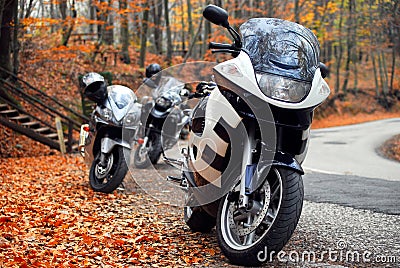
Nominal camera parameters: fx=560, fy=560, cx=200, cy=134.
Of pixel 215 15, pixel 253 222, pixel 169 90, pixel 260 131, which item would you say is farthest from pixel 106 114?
pixel 253 222

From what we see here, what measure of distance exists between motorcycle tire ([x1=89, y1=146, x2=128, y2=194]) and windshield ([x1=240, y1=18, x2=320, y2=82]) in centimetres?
401

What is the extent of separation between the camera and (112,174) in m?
8.70

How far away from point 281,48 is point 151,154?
749 centimetres

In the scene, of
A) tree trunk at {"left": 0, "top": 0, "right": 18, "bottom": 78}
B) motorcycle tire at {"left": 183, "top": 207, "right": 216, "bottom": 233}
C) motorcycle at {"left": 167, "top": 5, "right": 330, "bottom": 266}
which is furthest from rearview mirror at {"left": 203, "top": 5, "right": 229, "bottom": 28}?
tree trunk at {"left": 0, "top": 0, "right": 18, "bottom": 78}

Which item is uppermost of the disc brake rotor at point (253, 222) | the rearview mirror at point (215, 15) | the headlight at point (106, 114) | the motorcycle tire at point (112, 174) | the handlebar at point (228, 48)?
the rearview mirror at point (215, 15)

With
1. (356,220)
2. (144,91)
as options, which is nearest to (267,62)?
(356,220)

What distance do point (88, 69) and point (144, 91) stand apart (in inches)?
679

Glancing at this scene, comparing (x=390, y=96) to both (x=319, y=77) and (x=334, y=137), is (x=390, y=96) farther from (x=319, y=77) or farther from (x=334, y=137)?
(x=319, y=77)

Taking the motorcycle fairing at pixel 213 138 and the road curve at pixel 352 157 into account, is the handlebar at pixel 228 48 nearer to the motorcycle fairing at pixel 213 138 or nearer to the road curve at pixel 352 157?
the motorcycle fairing at pixel 213 138

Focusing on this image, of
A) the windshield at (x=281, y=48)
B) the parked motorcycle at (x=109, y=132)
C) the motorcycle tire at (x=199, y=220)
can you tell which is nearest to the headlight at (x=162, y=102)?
the parked motorcycle at (x=109, y=132)

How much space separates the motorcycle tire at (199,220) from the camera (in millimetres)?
5812

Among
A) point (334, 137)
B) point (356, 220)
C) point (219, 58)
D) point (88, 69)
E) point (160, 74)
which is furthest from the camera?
point (219, 58)

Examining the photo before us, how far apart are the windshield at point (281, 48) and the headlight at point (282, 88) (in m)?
0.06

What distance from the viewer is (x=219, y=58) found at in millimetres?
31719
